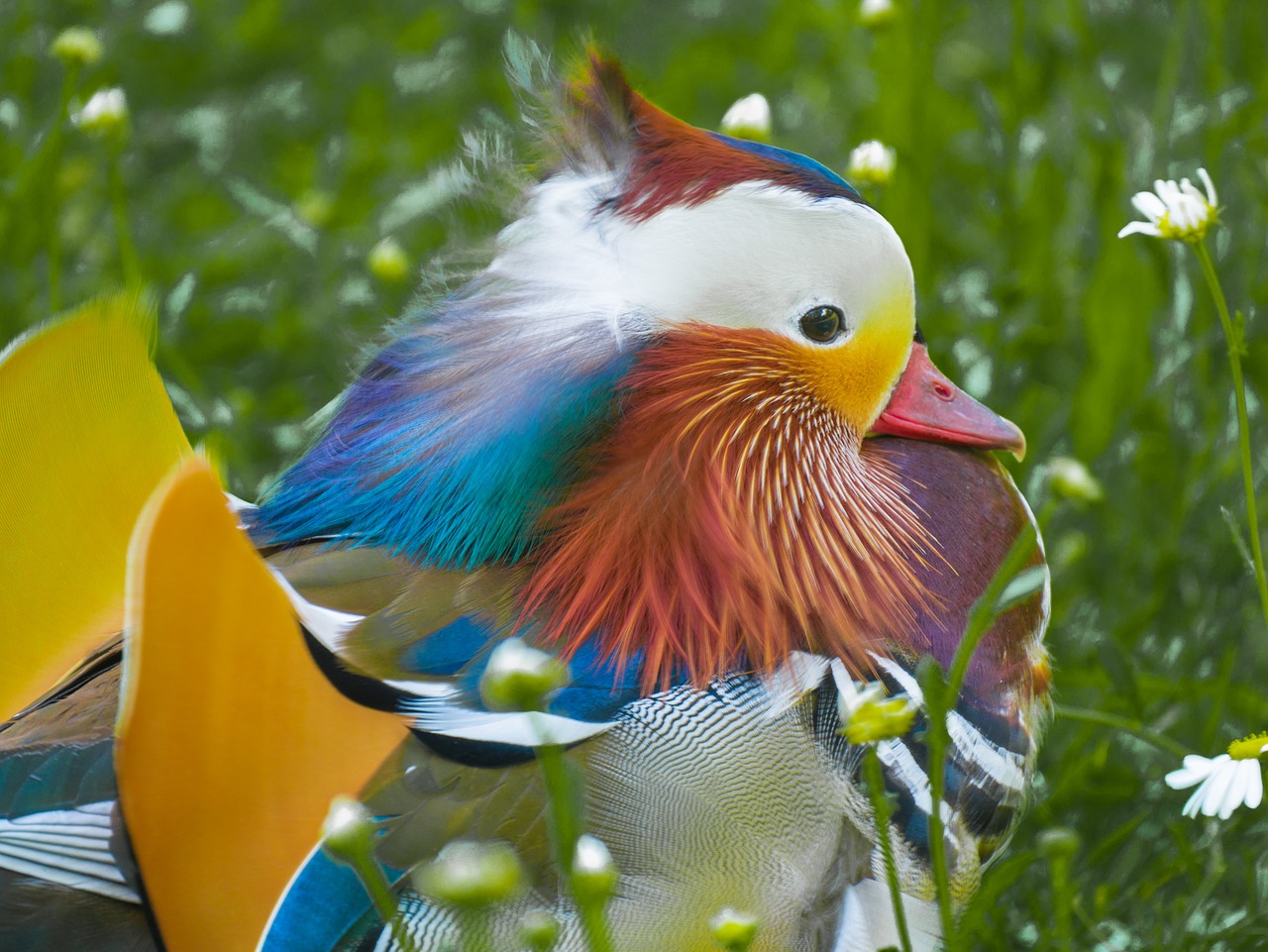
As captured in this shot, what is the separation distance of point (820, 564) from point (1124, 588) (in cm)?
68

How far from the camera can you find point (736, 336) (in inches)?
35.5

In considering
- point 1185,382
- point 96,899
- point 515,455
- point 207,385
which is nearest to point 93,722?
point 96,899

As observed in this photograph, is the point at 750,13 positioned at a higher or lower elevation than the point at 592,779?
lower

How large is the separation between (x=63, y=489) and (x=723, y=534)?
425mm

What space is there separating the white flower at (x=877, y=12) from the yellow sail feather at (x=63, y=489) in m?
0.81

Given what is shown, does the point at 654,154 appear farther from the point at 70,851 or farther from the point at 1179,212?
the point at 70,851

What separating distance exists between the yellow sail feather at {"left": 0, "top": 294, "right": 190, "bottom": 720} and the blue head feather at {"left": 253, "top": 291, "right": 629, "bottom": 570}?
14 centimetres

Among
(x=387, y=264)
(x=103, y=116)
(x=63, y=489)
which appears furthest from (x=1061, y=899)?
(x=103, y=116)

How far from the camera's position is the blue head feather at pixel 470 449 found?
87cm

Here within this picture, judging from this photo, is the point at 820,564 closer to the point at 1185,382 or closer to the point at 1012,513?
the point at 1012,513

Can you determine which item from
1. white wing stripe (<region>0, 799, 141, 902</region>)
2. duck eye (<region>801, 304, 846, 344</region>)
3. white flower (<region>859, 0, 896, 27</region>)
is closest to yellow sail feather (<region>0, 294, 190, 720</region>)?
white wing stripe (<region>0, 799, 141, 902</region>)

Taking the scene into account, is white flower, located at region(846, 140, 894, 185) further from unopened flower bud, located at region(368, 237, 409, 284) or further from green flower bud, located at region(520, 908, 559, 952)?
green flower bud, located at region(520, 908, 559, 952)

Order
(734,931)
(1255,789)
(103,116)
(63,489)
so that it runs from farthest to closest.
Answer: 1. (103,116)
2. (63,489)
3. (1255,789)
4. (734,931)

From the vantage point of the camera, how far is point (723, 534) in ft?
2.94
